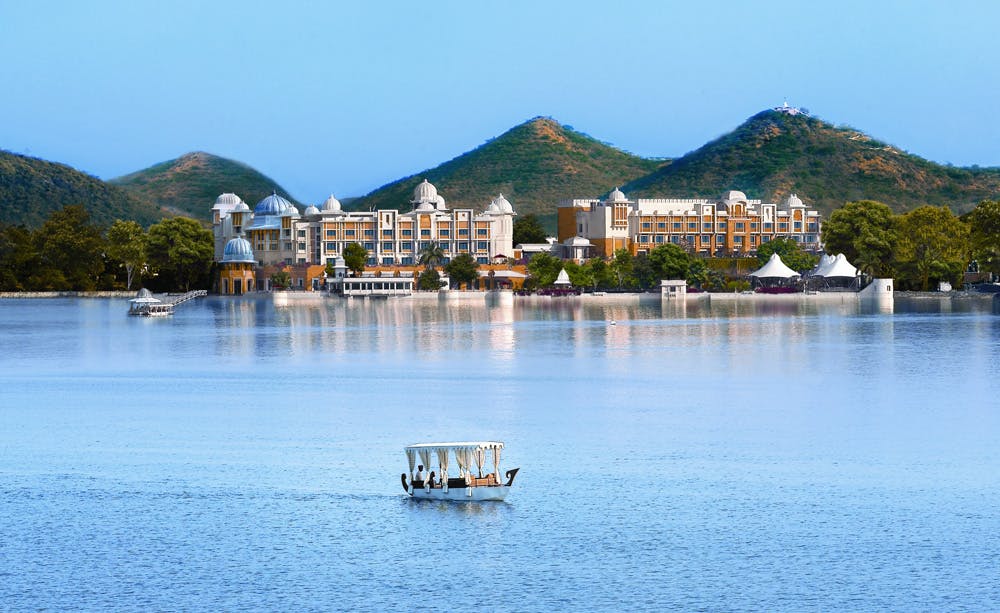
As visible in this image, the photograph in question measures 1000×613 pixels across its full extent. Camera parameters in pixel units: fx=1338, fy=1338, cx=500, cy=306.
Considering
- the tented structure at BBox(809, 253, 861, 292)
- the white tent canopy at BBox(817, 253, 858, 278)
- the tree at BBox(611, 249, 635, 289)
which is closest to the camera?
the white tent canopy at BBox(817, 253, 858, 278)

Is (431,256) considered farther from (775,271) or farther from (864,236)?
(864,236)

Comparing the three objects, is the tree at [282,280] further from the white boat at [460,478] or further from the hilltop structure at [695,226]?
the white boat at [460,478]

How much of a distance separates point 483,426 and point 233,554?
1236 cm

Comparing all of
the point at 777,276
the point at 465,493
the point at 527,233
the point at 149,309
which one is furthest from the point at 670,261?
the point at 465,493

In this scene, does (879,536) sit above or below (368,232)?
below

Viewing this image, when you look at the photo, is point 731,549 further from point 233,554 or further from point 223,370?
point 223,370

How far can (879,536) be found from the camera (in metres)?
21.2

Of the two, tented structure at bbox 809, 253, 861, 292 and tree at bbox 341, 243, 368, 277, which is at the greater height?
tree at bbox 341, 243, 368, 277

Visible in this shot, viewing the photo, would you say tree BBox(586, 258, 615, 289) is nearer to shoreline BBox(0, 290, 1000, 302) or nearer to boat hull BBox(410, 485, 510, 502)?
shoreline BBox(0, 290, 1000, 302)

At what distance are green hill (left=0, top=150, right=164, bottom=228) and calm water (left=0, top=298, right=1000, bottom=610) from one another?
143m

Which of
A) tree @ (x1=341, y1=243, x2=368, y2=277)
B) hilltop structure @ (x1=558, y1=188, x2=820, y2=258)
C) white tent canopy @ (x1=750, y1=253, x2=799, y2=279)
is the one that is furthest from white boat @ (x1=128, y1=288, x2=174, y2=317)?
hilltop structure @ (x1=558, y1=188, x2=820, y2=258)

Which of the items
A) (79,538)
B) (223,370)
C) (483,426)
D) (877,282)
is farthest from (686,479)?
(877,282)

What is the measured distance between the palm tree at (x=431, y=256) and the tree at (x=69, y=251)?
32047 millimetres

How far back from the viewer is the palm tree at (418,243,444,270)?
Result: 138000 mm
